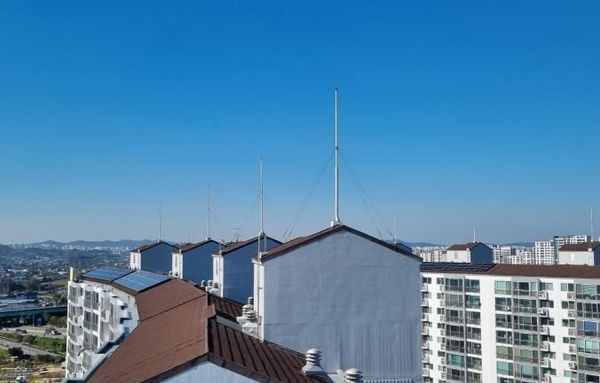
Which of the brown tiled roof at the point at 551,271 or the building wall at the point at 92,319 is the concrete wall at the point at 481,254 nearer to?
the brown tiled roof at the point at 551,271

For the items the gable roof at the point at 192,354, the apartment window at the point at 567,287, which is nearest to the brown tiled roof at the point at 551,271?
the apartment window at the point at 567,287

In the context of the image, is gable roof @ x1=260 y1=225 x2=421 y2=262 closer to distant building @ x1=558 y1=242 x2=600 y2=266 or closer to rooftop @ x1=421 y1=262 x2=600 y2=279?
rooftop @ x1=421 y1=262 x2=600 y2=279

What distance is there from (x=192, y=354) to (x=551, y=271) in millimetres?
46468

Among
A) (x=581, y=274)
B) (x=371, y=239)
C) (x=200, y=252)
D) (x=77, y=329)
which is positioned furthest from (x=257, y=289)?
(x=581, y=274)

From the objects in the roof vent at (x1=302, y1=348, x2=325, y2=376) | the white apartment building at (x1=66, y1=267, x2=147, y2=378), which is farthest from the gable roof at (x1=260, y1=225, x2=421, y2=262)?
the white apartment building at (x1=66, y1=267, x2=147, y2=378)

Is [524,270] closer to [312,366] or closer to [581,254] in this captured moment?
[581,254]

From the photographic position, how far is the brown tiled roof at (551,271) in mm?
48397

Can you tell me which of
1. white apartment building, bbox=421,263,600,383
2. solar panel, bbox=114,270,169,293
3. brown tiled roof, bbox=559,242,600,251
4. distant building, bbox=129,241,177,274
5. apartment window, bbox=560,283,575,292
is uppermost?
brown tiled roof, bbox=559,242,600,251

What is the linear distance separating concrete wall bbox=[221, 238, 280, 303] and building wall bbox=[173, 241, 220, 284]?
40.1 ft

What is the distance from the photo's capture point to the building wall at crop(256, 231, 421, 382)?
17.4 m

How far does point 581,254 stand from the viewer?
6581 cm

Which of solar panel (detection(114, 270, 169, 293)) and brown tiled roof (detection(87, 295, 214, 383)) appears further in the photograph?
solar panel (detection(114, 270, 169, 293))

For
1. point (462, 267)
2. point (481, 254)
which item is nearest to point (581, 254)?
point (481, 254)

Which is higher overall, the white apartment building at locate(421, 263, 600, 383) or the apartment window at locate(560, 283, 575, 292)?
the apartment window at locate(560, 283, 575, 292)
